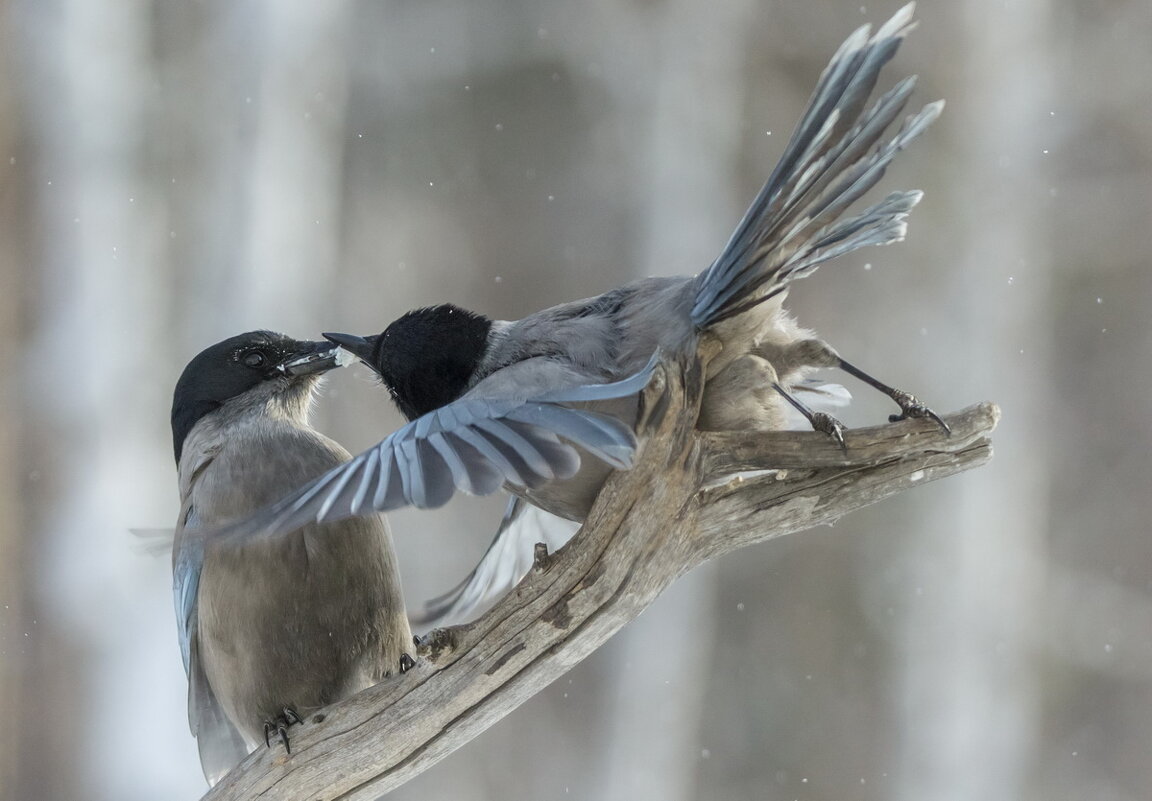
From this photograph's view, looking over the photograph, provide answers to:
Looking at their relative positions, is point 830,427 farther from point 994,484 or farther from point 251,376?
point 994,484

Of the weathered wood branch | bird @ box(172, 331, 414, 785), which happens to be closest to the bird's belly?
bird @ box(172, 331, 414, 785)

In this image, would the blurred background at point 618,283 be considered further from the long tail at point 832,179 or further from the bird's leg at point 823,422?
the long tail at point 832,179

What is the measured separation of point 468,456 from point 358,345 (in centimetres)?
80

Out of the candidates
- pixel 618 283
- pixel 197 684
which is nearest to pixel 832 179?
pixel 197 684

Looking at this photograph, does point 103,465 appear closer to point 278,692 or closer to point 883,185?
point 278,692

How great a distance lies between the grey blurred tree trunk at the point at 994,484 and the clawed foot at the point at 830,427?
2909mm

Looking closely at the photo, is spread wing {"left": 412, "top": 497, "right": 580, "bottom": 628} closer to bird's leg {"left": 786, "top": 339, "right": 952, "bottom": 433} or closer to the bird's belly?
the bird's belly

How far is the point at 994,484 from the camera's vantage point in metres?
4.85

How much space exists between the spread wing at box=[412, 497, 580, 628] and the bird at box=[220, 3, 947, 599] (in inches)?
21.9

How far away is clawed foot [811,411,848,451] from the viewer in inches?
79.0

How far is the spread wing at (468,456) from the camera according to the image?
65.7 inches

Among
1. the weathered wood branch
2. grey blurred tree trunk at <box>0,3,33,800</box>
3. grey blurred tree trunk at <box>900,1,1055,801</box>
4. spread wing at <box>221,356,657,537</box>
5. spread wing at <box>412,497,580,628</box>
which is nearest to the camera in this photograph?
spread wing at <box>221,356,657,537</box>

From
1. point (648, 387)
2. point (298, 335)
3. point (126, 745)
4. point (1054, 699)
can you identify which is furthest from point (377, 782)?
point (1054, 699)

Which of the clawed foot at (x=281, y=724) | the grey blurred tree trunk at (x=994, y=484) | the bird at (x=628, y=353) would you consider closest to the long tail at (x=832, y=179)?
the bird at (x=628, y=353)
